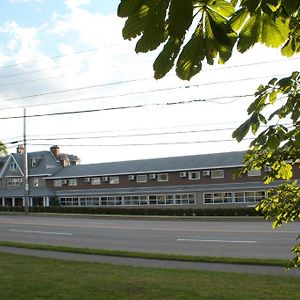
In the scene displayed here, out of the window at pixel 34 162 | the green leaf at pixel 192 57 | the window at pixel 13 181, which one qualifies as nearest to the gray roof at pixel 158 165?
the window at pixel 34 162

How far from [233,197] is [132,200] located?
1361 cm

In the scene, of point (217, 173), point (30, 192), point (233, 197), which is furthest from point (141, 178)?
point (30, 192)

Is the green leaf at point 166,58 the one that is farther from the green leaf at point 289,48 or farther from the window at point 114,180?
the window at point 114,180

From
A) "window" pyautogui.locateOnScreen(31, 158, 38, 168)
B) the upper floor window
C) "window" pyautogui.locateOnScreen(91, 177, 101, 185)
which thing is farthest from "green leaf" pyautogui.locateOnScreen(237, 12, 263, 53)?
the upper floor window

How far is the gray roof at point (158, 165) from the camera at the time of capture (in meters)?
54.2

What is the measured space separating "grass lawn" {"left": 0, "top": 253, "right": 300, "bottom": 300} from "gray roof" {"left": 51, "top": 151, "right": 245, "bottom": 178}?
3888 cm

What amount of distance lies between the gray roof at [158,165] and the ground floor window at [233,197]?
297 centimetres

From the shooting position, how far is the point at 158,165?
196 feet

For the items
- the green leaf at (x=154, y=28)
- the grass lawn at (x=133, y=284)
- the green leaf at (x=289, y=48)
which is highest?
the green leaf at (x=289, y=48)

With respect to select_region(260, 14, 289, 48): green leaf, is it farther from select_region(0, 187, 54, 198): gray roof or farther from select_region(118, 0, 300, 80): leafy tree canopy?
select_region(0, 187, 54, 198): gray roof

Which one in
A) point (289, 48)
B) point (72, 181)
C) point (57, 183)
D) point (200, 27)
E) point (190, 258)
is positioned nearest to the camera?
point (200, 27)

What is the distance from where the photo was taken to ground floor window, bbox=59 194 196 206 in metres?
55.3

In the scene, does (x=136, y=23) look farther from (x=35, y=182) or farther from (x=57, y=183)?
(x=35, y=182)

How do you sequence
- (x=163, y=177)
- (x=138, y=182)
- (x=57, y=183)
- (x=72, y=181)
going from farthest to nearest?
1. (x=57, y=183)
2. (x=72, y=181)
3. (x=138, y=182)
4. (x=163, y=177)
